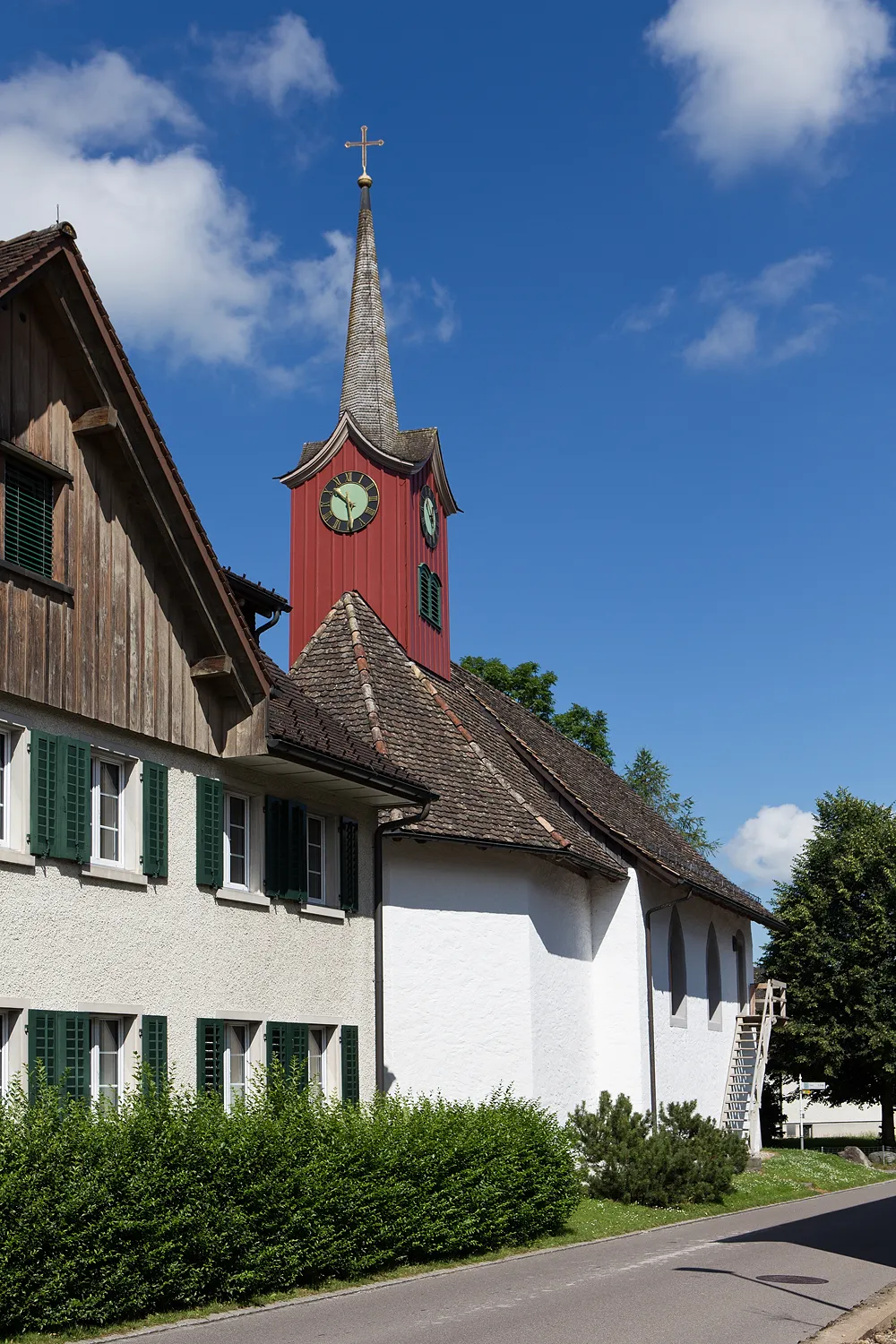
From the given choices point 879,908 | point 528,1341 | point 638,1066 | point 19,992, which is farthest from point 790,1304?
point 879,908

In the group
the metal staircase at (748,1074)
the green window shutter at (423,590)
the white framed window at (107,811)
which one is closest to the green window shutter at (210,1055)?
the white framed window at (107,811)

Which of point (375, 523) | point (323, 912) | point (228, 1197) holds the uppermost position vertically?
point (375, 523)

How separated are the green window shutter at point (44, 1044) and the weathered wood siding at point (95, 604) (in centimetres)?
289

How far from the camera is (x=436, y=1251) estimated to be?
53.2 feet

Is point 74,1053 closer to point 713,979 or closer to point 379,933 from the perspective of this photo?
point 379,933

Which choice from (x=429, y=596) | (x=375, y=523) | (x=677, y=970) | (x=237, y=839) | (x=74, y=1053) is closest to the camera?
(x=74, y=1053)

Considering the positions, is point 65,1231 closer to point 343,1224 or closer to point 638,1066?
point 343,1224

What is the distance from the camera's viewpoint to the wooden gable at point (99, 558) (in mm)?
14383

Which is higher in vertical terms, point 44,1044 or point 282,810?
point 282,810

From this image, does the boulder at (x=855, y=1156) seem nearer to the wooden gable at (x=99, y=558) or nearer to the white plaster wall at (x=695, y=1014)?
the white plaster wall at (x=695, y=1014)

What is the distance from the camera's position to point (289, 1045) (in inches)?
707

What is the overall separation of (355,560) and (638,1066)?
10255 mm

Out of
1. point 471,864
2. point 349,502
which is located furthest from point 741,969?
point 349,502

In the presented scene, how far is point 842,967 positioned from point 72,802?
3400cm
